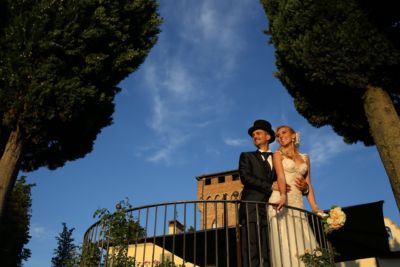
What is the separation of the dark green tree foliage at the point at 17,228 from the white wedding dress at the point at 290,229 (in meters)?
15.3

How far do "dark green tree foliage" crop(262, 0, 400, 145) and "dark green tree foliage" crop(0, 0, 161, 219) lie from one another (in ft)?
12.0

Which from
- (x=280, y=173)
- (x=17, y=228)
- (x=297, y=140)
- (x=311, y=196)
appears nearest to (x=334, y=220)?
(x=311, y=196)

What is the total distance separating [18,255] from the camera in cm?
2016

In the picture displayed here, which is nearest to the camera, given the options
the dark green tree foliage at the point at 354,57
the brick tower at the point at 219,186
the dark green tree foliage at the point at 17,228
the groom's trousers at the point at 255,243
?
the groom's trousers at the point at 255,243

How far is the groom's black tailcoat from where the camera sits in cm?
469

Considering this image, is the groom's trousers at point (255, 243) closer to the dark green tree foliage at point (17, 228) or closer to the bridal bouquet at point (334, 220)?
the bridal bouquet at point (334, 220)

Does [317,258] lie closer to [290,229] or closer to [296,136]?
[290,229]

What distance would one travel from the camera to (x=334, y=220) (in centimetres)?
486

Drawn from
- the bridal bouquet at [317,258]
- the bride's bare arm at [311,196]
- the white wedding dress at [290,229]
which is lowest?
the bridal bouquet at [317,258]

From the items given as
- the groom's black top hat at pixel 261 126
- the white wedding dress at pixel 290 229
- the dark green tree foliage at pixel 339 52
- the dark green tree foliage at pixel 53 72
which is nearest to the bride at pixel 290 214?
the white wedding dress at pixel 290 229

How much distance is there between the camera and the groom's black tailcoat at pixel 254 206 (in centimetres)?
469

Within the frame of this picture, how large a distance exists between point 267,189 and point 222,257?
530 cm

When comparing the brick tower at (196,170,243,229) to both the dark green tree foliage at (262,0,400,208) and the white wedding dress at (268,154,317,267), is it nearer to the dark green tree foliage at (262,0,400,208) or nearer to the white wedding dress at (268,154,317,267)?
the dark green tree foliage at (262,0,400,208)


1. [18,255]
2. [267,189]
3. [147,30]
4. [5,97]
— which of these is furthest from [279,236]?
[18,255]
